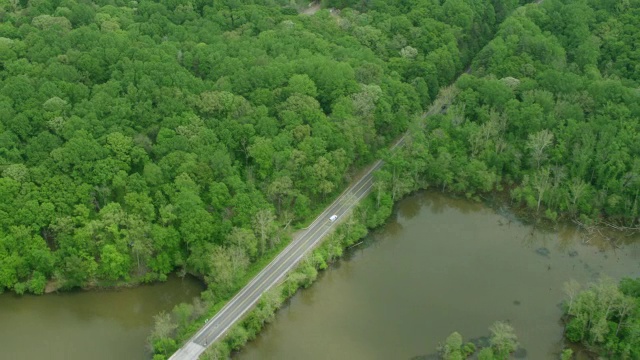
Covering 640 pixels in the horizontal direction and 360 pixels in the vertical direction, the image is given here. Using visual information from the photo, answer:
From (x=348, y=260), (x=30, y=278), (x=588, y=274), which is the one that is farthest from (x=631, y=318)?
(x=30, y=278)

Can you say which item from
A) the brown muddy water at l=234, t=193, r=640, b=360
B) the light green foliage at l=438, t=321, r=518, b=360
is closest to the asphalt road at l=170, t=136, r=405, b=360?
the brown muddy water at l=234, t=193, r=640, b=360

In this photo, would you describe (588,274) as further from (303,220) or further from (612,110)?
(303,220)

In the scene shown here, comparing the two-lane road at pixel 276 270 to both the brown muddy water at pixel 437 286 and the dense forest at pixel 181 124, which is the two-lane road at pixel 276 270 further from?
the brown muddy water at pixel 437 286

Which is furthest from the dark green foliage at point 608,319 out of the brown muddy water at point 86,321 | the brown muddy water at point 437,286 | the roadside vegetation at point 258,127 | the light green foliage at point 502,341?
the brown muddy water at point 86,321

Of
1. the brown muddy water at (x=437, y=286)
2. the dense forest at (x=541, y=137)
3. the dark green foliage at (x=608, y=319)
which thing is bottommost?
the brown muddy water at (x=437, y=286)

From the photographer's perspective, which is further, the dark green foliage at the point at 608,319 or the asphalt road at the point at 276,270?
the asphalt road at the point at 276,270

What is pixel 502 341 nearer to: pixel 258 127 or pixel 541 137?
pixel 541 137
